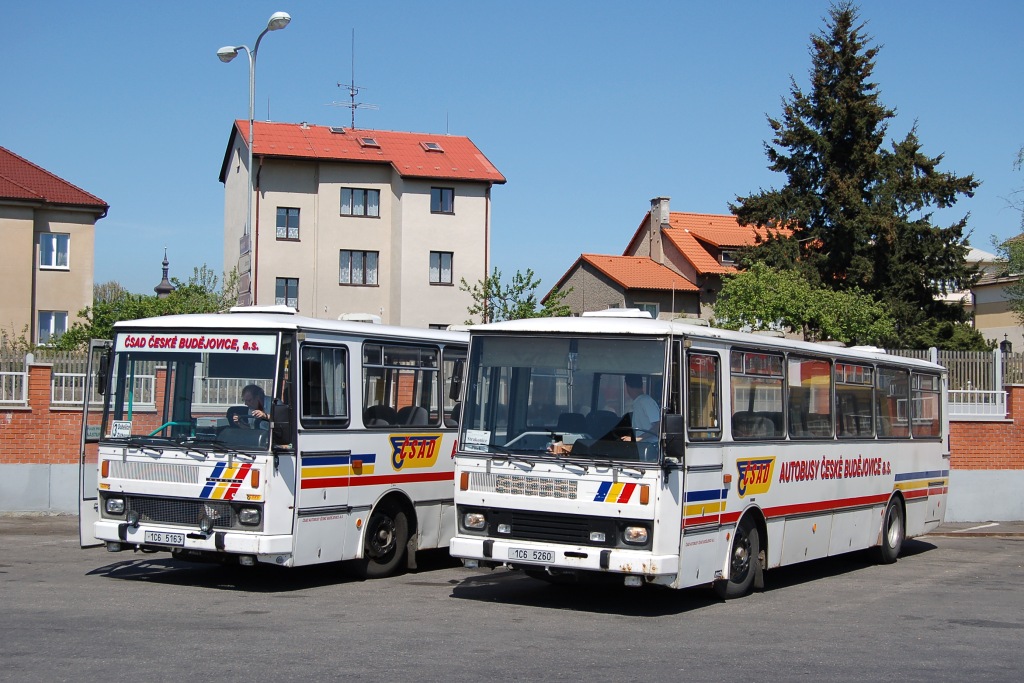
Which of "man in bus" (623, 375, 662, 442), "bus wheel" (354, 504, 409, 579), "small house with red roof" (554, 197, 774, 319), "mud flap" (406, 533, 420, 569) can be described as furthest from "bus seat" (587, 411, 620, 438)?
"small house with red roof" (554, 197, 774, 319)

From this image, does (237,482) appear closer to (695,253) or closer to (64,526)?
(64,526)

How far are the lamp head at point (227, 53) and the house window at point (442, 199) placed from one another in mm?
28589

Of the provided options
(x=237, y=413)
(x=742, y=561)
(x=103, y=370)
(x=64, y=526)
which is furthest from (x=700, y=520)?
(x=64, y=526)

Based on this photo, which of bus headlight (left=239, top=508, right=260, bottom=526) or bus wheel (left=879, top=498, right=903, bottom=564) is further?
bus wheel (left=879, top=498, right=903, bottom=564)

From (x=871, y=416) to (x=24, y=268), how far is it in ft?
139

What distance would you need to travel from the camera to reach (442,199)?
53.2 metres

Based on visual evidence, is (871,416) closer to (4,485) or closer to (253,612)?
(253,612)

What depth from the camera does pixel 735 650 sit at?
31.0 feet

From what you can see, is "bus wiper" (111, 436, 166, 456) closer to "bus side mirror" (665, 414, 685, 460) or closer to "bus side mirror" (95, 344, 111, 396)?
"bus side mirror" (95, 344, 111, 396)

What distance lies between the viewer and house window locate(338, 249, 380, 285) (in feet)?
173

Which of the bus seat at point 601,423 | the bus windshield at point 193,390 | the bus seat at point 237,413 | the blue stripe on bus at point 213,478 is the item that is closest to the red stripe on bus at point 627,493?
the bus seat at point 601,423

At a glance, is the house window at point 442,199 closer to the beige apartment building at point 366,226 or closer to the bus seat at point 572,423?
the beige apartment building at point 366,226

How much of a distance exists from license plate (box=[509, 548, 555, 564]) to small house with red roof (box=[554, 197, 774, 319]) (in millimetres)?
47533

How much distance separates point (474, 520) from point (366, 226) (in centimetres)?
4283
